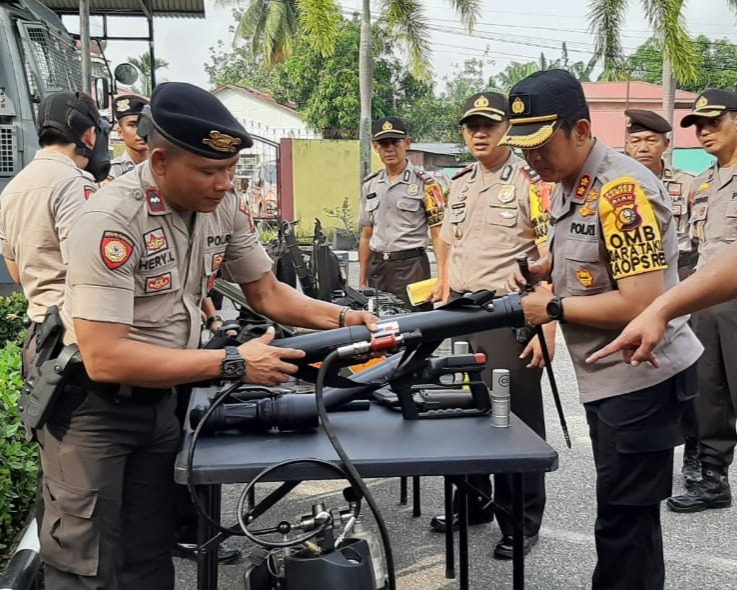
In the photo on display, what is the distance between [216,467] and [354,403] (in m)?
0.61

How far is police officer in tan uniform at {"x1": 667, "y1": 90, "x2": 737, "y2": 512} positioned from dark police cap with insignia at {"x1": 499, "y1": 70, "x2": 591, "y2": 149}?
2.03 meters

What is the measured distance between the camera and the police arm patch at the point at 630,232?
2.14 metres

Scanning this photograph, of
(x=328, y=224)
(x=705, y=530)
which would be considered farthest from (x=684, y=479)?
(x=328, y=224)

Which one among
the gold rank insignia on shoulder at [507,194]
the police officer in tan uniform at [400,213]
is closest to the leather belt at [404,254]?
the police officer in tan uniform at [400,213]

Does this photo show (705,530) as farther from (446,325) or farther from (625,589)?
(446,325)

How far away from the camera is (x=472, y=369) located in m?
2.35

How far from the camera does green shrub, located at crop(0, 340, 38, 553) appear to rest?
3.00 meters

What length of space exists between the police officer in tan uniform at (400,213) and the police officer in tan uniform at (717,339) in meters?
1.98

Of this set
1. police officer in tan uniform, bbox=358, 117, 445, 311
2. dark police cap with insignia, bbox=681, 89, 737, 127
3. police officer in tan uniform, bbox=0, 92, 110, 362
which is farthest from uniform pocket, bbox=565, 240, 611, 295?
police officer in tan uniform, bbox=358, 117, 445, 311

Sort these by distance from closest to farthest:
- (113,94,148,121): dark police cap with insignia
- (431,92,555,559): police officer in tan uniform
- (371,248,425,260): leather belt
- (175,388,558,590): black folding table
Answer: (175,388,558,590): black folding table
(431,92,555,559): police officer in tan uniform
(113,94,148,121): dark police cap with insignia
(371,248,425,260): leather belt

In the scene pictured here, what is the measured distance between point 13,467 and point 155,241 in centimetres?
149

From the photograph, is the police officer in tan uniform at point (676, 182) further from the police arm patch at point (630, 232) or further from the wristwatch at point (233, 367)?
the wristwatch at point (233, 367)

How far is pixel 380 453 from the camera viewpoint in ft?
6.55

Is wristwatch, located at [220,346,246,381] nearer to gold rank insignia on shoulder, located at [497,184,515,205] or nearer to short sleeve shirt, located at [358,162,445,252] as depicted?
gold rank insignia on shoulder, located at [497,184,515,205]
